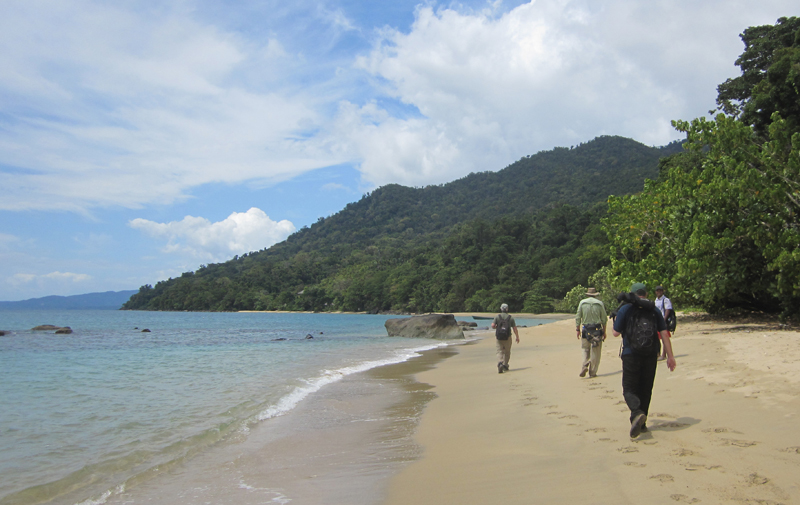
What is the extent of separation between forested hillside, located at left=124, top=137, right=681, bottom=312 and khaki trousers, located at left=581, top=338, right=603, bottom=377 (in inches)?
1858

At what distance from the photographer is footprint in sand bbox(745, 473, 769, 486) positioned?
12.2 ft

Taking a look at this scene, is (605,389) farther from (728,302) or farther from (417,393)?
(728,302)

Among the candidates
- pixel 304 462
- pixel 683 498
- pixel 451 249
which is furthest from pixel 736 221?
pixel 451 249

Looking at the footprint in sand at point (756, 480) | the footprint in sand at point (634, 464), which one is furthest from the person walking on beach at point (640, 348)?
the footprint in sand at point (756, 480)

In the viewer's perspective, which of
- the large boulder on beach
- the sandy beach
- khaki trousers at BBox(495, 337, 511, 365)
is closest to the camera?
the sandy beach

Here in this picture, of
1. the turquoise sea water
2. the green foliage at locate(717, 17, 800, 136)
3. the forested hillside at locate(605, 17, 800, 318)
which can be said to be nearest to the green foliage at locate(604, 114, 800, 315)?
the forested hillside at locate(605, 17, 800, 318)

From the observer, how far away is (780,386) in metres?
6.33

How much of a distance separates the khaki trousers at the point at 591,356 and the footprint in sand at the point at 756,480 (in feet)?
18.0

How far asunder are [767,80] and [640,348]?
2062 centimetres

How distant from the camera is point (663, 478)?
4004 mm

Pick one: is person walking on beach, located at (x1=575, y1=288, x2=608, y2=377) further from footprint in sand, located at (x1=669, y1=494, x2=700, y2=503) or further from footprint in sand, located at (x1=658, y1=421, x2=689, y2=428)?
footprint in sand, located at (x1=669, y1=494, x2=700, y2=503)

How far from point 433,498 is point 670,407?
359 cm

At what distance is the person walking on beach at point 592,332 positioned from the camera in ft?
30.6

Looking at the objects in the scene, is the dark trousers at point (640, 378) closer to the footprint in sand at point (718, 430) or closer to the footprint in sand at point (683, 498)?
the footprint in sand at point (718, 430)
